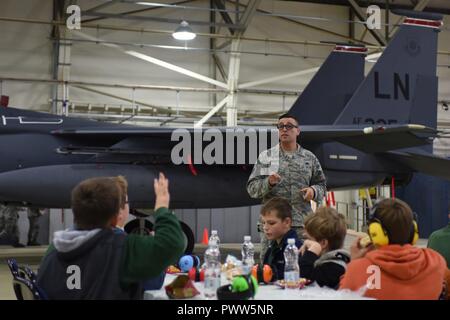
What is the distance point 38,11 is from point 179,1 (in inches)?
166

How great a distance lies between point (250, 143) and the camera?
30.3ft

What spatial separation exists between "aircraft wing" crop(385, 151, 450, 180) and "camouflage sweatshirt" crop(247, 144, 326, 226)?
5.70 m

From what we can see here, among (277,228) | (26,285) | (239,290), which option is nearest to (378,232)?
(239,290)

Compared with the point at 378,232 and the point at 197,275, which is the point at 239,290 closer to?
the point at 378,232

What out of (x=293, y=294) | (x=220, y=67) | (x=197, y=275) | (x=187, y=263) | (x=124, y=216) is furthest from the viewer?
(x=220, y=67)

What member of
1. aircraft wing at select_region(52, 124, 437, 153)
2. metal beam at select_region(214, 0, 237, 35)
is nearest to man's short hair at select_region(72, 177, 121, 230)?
aircraft wing at select_region(52, 124, 437, 153)

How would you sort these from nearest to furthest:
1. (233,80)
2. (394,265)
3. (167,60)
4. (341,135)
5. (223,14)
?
(394,265), (341,135), (233,80), (223,14), (167,60)

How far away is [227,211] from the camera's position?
15164 mm

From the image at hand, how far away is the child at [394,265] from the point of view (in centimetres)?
245

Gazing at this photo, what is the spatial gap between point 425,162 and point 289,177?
6203mm

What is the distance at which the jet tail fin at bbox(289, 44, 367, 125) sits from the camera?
Result: 1145 centimetres
